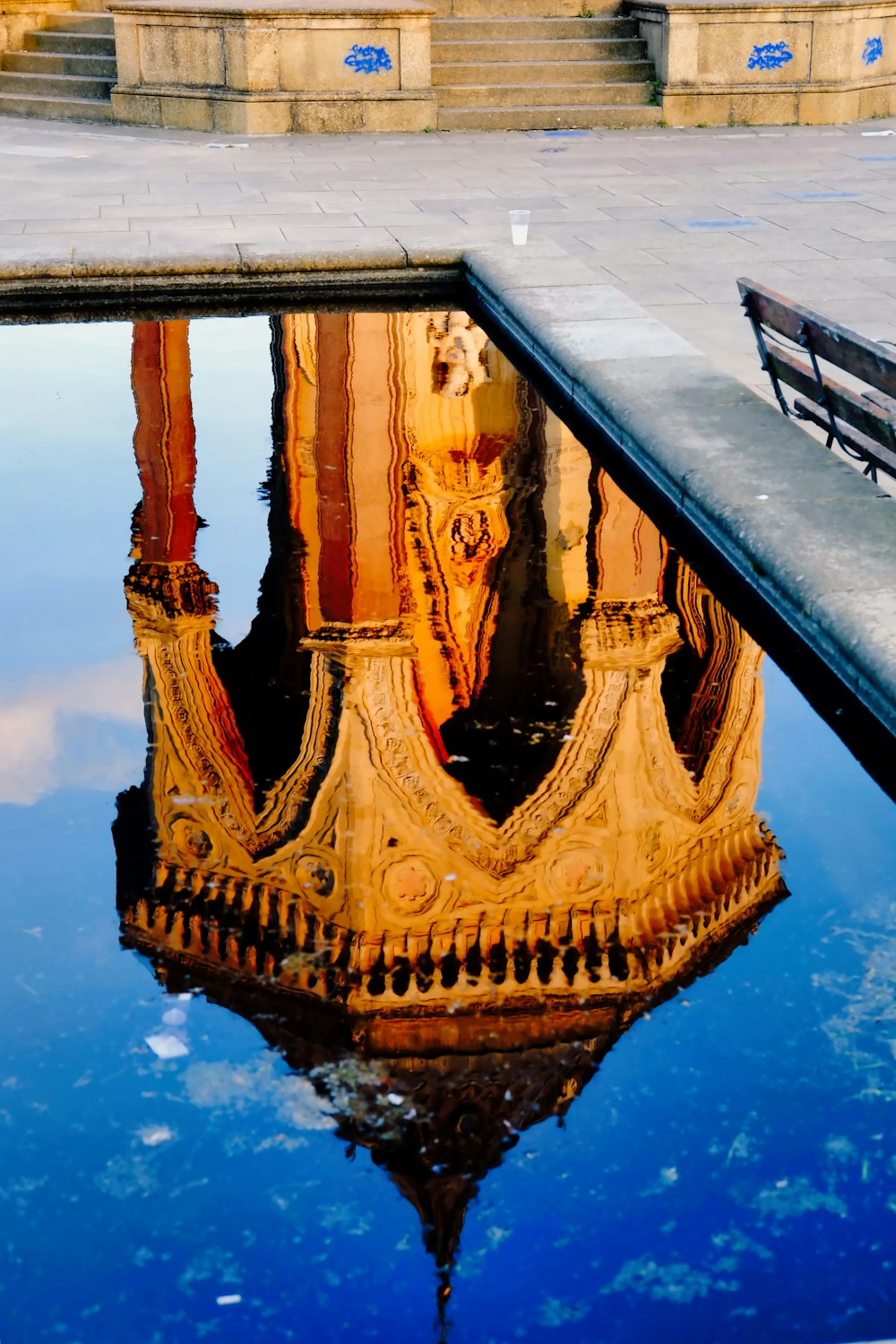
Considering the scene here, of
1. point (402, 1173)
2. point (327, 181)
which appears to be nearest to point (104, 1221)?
point (402, 1173)

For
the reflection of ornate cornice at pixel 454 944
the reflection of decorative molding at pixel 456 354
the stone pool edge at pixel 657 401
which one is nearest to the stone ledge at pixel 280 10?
the stone pool edge at pixel 657 401

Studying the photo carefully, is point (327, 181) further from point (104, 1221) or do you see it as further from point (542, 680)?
point (104, 1221)

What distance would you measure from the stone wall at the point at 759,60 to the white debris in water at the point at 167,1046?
15077 mm

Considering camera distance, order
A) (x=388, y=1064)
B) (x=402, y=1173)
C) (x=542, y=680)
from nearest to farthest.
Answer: (x=402, y=1173) → (x=388, y=1064) → (x=542, y=680)

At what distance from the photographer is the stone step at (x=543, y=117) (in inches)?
652

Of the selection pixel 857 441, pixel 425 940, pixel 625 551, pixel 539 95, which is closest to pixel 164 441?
pixel 625 551

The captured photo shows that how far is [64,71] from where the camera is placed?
18.1 meters

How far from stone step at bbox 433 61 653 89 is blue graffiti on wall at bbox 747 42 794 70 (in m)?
1.11

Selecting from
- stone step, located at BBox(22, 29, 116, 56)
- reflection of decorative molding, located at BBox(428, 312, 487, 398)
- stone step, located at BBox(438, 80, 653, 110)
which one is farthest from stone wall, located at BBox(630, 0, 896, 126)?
reflection of decorative molding, located at BBox(428, 312, 487, 398)

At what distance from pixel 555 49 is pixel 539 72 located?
0.48 m

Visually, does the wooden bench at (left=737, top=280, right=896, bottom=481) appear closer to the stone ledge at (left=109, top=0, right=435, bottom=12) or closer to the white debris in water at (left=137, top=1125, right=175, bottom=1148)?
the white debris in water at (left=137, top=1125, right=175, bottom=1148)

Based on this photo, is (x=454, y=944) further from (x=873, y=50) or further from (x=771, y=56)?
(x=873, y=50)

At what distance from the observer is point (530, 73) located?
55.9 feet

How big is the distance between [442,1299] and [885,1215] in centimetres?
83
